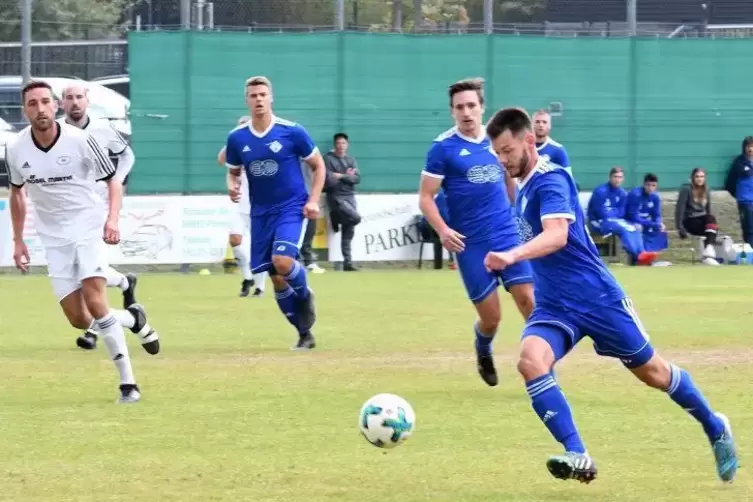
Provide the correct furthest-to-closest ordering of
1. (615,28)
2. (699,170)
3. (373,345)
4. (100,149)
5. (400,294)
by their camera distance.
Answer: (615,28), (699,170), (400,294), (373,345), (100,149)

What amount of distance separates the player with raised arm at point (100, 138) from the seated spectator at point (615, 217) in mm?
12962

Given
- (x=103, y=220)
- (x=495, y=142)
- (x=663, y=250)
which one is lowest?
(x=663, y=250)

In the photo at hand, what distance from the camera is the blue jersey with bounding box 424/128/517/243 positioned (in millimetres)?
11609

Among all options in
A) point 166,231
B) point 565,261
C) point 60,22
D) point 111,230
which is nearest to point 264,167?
point 111,230

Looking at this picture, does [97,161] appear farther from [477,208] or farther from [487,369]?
[487,369]

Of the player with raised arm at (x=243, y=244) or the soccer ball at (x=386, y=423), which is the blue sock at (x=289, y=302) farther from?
the player with raised arm at (x=243, y=244)

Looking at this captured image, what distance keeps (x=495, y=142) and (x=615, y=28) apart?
2269 centimetres

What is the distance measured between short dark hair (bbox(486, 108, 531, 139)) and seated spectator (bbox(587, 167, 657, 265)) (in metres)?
19.1

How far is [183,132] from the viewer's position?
2552 centimetres

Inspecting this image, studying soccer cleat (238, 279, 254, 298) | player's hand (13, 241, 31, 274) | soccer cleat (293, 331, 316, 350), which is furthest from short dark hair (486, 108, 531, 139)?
soccer cleat (238, 279, 254, 298)

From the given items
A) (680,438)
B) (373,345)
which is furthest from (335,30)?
(680,438)

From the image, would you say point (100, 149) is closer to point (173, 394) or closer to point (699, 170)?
point (173, 394)

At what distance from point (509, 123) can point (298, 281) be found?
248 inches

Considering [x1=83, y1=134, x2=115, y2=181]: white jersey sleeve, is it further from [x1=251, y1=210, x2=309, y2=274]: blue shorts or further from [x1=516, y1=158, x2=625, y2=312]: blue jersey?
[x1=516, y1=158, x2=625, y2=312]: blue jersey
